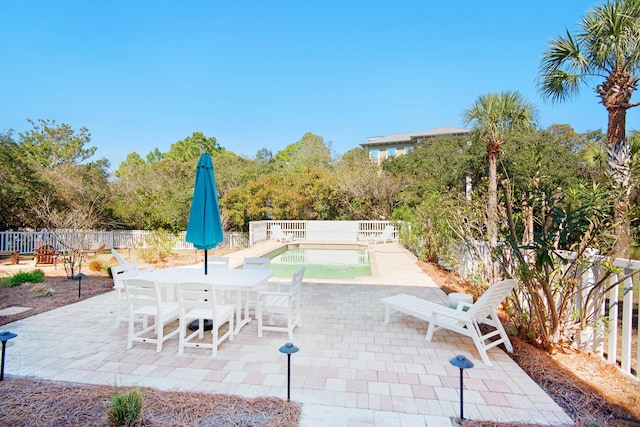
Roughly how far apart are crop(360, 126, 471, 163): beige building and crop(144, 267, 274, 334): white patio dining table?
3664cm

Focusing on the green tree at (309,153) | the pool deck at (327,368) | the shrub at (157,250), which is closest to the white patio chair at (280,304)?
the pool deck at (327,368)

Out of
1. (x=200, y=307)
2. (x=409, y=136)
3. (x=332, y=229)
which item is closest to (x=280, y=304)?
(x=200, y=307)

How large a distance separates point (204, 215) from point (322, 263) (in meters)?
7.93

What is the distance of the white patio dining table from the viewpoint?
3.86m

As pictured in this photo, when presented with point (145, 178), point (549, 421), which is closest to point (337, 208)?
point (145, 178)

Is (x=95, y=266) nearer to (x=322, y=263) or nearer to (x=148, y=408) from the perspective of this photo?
(x=322, y=263)

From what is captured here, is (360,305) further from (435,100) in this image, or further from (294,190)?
(435,100)

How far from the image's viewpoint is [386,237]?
629 inches

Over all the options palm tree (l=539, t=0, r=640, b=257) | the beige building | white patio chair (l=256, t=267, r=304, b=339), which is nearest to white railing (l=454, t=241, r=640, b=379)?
white patio chair (l=256, t=267, r=304, b=339)

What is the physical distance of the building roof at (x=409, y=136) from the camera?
129ft

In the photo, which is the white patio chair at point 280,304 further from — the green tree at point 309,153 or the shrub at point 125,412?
the green tree at point 309,153

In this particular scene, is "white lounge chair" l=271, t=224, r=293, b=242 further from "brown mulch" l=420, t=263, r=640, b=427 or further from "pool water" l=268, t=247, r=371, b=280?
"brown mulch" l=420, t=263, r=640, b=427

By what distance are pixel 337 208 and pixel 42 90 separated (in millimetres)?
16464

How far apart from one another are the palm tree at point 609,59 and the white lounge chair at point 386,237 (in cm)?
941
